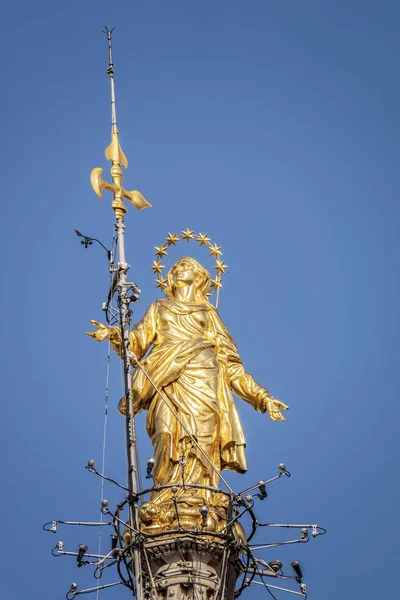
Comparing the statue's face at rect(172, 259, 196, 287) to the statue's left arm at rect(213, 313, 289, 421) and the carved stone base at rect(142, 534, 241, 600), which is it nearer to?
the statue's left arm at rect(213, 313, 289, 421)

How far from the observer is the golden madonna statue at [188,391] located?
37.3 meters

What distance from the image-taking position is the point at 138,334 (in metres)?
40.0

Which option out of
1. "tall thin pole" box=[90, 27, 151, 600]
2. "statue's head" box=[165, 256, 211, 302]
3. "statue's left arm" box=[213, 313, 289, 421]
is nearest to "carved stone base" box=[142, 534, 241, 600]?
"tall thin pole" box=[90, 27, 151, 600]

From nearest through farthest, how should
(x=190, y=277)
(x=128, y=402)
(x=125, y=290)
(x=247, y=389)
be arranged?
(x=128, y=402), (x=125, y=290), (x=247, y=389), (x=190, y=277)

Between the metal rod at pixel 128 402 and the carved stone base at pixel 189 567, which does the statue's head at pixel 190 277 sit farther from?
the carved stone base at pixel 189 567

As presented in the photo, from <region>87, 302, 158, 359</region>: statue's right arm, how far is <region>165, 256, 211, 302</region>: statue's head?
2.60 ft

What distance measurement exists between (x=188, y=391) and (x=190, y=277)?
3.52m

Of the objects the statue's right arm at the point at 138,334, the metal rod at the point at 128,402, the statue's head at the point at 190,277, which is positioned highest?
the statue's head at the point at 190,277

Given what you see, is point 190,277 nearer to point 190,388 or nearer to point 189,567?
point 190,388

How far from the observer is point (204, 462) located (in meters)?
37.6

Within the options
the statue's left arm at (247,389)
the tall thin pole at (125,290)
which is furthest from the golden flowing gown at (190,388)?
the tall thin pole at (125,290)

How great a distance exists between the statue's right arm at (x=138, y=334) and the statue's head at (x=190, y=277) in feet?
2.60

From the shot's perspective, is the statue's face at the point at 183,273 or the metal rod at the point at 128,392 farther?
the statue's face at the point at 183,273

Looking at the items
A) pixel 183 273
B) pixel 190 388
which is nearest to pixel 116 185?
pixel 183 273
